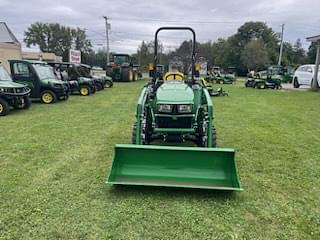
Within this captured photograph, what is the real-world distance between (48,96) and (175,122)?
8.05 meters

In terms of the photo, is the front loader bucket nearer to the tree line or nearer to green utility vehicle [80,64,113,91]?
green utility vehicle [80,64,113,91]

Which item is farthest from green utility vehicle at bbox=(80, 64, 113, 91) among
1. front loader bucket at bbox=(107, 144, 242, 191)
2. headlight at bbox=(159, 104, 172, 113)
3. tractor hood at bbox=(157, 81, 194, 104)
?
front loader bucket at bbox=(107, 144, 242, 191)

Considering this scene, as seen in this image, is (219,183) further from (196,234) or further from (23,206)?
(23,206)

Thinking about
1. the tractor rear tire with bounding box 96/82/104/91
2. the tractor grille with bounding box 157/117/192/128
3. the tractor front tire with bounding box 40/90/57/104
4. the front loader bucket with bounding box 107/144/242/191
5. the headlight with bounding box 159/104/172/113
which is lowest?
the tractor rear tire with bounding box 96/82/104/91

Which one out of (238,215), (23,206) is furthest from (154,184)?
(23,206)

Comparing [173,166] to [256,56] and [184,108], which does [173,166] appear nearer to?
[184,108]

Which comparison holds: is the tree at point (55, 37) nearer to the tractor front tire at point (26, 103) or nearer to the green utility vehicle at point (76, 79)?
the green utility vehicle at point (76, 79)

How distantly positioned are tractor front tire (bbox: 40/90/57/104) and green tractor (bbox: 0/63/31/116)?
6.00 ft

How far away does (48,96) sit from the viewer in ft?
38.0

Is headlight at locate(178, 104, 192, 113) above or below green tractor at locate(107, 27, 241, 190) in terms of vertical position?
above

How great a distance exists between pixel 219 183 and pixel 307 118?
6.89 metres

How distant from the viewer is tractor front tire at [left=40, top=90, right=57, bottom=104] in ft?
37.9

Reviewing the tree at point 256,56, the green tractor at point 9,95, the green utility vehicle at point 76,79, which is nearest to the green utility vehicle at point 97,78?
the green utility vehicle at point 76,79

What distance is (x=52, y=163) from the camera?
4.64 m
